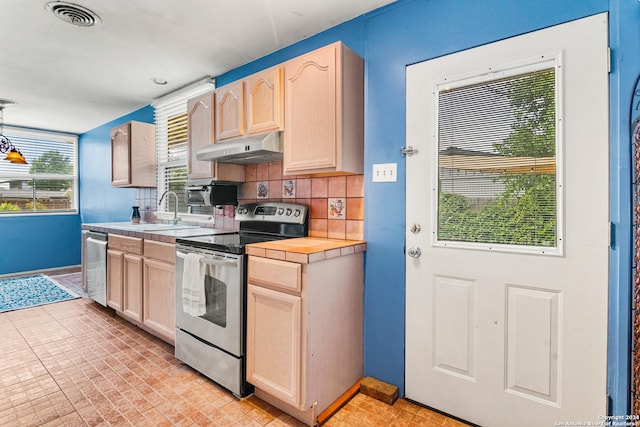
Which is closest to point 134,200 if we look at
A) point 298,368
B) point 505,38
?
point 298,368

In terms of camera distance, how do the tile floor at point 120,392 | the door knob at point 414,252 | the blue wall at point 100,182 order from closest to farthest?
the tile floor at point 120,392 < the door knob at point 414,252 < the blue wall at point 100,182

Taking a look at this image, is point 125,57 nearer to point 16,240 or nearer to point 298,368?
point 298,368

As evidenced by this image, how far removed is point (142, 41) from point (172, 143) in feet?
4.52

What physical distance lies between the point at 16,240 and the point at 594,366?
23.1 ft

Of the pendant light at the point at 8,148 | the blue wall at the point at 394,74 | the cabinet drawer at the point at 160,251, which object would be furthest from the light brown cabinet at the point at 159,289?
the pendant light at the point at 8,148

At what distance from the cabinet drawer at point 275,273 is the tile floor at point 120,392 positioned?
0.72m

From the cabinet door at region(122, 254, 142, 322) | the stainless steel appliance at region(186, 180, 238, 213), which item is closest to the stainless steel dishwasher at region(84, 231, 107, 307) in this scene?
the cabinet door at region(122, 254, 142, 322)

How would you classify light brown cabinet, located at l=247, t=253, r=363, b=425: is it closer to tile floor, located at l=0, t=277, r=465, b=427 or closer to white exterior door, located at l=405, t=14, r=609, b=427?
tile floor, located at l=0, t=277, r=465, b=427

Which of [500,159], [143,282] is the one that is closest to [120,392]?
[143,282]

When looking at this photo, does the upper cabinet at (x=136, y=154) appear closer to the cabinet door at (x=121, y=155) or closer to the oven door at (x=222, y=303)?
the cabinet door at (x=121, y=155)

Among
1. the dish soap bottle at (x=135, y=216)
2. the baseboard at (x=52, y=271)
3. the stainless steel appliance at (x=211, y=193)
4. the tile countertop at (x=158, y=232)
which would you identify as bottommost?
the baseboard at (x=52, y=271)

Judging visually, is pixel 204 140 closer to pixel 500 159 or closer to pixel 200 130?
pixel 200 130

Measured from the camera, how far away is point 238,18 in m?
2.15

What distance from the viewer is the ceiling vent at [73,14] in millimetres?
2006
